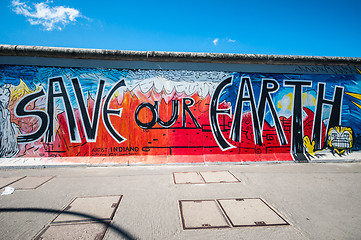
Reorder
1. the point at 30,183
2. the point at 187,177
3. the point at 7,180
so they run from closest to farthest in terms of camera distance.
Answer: the point at 30,183 → the point at 7,180 → the point at 187,177

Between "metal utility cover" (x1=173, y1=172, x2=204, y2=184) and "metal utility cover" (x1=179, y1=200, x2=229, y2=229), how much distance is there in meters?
1.02

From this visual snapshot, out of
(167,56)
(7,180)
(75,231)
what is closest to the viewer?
(75,231)

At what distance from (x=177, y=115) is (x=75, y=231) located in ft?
13.9

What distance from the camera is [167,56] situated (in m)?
5.88

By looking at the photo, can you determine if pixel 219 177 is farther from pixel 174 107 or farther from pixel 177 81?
pixel 177 81

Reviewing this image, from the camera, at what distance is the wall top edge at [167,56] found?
5.60m

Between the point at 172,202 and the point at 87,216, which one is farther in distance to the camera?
the point at 172,202

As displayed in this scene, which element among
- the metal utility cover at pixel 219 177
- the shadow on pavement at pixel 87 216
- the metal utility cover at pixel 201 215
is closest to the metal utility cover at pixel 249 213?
the metal utility cover at pixel 201 215

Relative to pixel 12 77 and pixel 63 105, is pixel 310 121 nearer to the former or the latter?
pixel 63 105

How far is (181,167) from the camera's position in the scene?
5.53m

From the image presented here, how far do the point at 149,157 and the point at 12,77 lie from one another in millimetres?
5090

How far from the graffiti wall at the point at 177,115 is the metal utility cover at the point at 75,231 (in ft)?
10.8

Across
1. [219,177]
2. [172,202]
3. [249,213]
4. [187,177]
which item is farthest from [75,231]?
[219,177]

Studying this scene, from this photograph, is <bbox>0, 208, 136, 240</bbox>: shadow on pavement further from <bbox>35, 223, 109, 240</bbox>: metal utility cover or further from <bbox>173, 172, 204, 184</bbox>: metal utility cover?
<bbox>173, 172, 204, 184</bbox>: metal utility cover
